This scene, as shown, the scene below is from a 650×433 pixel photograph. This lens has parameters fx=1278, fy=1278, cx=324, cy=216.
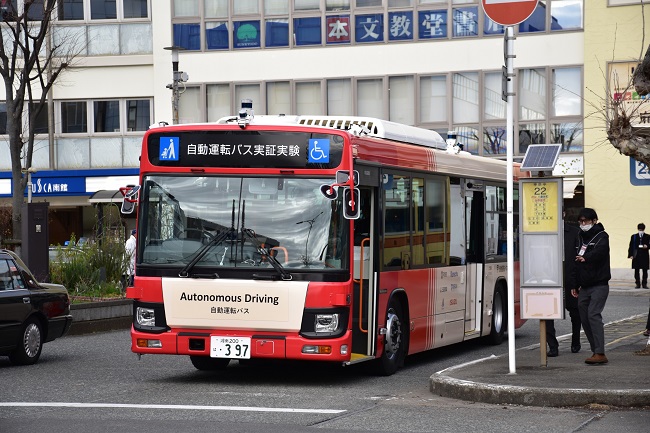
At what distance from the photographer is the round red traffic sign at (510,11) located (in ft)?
43.9

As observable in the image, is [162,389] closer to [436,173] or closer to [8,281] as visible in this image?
[8,281]

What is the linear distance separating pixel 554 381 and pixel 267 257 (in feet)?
10.9

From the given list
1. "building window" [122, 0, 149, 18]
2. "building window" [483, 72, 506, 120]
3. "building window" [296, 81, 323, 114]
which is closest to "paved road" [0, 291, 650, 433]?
"building window" [483, 72, 506, 120]

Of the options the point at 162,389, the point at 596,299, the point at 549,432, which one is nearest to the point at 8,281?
the point at 162,389

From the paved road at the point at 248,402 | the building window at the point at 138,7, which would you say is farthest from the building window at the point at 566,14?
the paved road at the point at 248,402

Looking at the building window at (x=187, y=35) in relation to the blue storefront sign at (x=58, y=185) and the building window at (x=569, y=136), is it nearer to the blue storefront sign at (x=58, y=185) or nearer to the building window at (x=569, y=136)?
the blue storefront sign at (x=58, y=185)

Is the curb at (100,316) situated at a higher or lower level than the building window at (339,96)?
lower

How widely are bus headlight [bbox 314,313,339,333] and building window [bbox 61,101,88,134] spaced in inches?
1283

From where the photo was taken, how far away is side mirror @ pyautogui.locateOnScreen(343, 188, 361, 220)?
44.6ft

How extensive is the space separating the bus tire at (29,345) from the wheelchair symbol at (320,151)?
5296 millimetres

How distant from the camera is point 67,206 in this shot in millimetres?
45594

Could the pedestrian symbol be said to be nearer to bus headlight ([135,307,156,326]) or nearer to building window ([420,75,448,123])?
bus headlight ([135,307,156,326])

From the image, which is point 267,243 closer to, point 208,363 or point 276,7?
point 208,363

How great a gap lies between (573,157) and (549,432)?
31.0 m
